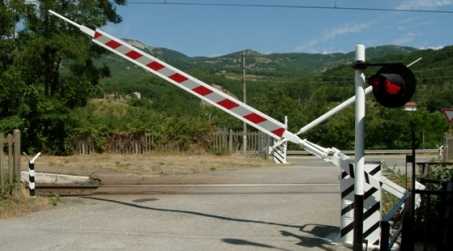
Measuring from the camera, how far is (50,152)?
1291 inches

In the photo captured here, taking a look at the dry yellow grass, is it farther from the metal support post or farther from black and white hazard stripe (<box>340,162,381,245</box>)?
the metal support post

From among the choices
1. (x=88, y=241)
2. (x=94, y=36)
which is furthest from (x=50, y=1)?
(x=88, y=241)

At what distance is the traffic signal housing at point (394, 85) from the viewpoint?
642 centimetres

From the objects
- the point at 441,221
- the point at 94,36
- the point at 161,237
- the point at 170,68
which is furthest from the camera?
the point at 94,36

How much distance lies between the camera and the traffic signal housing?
6418 millimetres

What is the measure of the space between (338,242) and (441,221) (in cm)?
285

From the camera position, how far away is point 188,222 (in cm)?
1065

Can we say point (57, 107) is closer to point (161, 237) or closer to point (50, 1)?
point (50, 1)

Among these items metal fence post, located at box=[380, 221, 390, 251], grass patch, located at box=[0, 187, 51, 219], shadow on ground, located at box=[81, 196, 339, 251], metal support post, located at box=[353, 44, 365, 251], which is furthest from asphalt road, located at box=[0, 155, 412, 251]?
metal fence post, located at box=[380, 221, 390, 251]

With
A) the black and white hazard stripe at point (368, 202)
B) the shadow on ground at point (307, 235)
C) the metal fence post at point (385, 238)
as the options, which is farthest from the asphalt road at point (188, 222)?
the metal fence post at point (385, 238)

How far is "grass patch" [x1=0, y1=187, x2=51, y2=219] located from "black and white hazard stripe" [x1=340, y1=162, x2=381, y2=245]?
6.31 m

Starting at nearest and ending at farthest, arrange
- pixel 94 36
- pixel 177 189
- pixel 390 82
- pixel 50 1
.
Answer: pixel 390 82, pixel 94 36, pixel 177 189, pixel 50 1

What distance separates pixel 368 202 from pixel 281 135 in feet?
5.72

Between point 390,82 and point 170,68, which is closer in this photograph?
point 390,82
